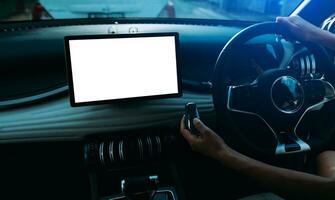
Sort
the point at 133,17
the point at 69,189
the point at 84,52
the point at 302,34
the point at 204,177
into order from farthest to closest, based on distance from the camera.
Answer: the point at 133,17, the point at 204,177, the point at 69,189, the point at 84,52, the point at 302,34

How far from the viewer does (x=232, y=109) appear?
120 centimetres

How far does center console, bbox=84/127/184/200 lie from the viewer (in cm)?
135

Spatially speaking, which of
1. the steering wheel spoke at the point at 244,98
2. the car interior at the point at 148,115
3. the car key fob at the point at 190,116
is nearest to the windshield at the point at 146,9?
the car interior at the point at 148,115

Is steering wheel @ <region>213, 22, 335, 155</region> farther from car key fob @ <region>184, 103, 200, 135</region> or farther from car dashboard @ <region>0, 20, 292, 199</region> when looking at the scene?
car dashboard @ <region>0, 20, 292, 199</region>

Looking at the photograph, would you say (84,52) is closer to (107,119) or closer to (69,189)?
(107,119)

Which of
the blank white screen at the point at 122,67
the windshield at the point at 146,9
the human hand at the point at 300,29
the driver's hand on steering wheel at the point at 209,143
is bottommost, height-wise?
the driver's hand on steering wheel at the point at 209,143

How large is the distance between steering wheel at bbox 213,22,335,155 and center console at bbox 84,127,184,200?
1.13 ft

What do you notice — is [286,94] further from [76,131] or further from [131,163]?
[76,131]

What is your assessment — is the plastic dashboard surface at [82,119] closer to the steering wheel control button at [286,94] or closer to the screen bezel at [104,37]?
the screen bezel at [104,37]

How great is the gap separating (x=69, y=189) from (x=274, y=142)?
0.91 metres

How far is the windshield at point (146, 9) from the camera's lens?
5.92 feet

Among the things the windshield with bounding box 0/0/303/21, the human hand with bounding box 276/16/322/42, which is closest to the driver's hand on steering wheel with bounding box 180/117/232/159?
the human hand with bounding box 276/16/322/42

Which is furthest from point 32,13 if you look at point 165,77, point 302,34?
point 302,34

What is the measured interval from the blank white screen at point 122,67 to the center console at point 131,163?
17 centimetres
